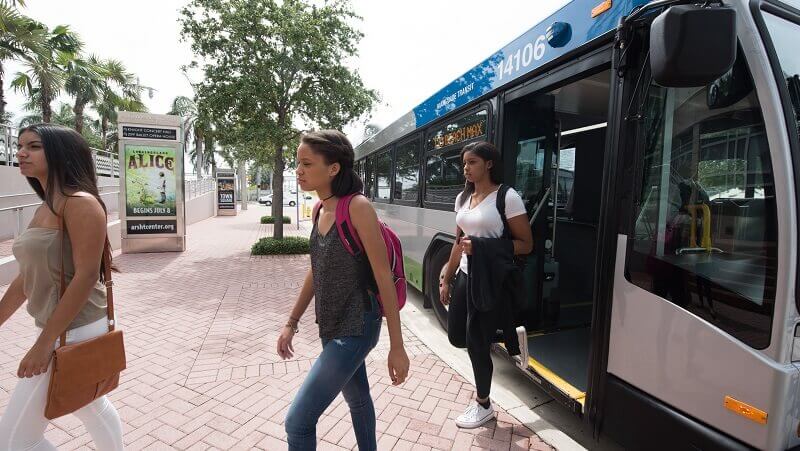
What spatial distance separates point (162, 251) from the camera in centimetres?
1078

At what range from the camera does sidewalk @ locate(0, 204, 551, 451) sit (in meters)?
2.87

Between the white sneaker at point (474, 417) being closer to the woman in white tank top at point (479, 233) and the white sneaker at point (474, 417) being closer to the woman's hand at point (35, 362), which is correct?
the woman in white tank top at point (479, 233)

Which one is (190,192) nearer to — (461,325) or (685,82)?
(461,325)

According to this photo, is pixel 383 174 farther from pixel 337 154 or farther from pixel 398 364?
pixel 398 364

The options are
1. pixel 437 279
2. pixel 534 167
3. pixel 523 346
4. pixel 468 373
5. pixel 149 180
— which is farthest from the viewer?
pixel 149 180

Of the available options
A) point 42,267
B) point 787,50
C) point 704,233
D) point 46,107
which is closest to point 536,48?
point 787,50

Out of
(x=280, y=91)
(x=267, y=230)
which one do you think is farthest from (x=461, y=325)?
(x=267, y=230)

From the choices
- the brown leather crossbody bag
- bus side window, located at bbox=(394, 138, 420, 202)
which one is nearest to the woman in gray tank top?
the brown leather crossbody bag

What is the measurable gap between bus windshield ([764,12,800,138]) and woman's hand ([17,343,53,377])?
3.28 meters

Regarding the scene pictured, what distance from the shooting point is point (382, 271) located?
181 centimetres

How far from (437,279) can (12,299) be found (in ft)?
12.3

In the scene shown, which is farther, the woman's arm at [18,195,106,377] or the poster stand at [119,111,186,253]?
the poster stand at [119,111,186,253]

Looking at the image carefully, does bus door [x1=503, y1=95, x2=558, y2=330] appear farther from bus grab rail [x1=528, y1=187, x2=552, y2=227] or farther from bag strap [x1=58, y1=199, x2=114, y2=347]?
bag strap [x1=58, y1=199, x2=114, y2=347]

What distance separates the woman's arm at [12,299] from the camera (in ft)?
6.75
